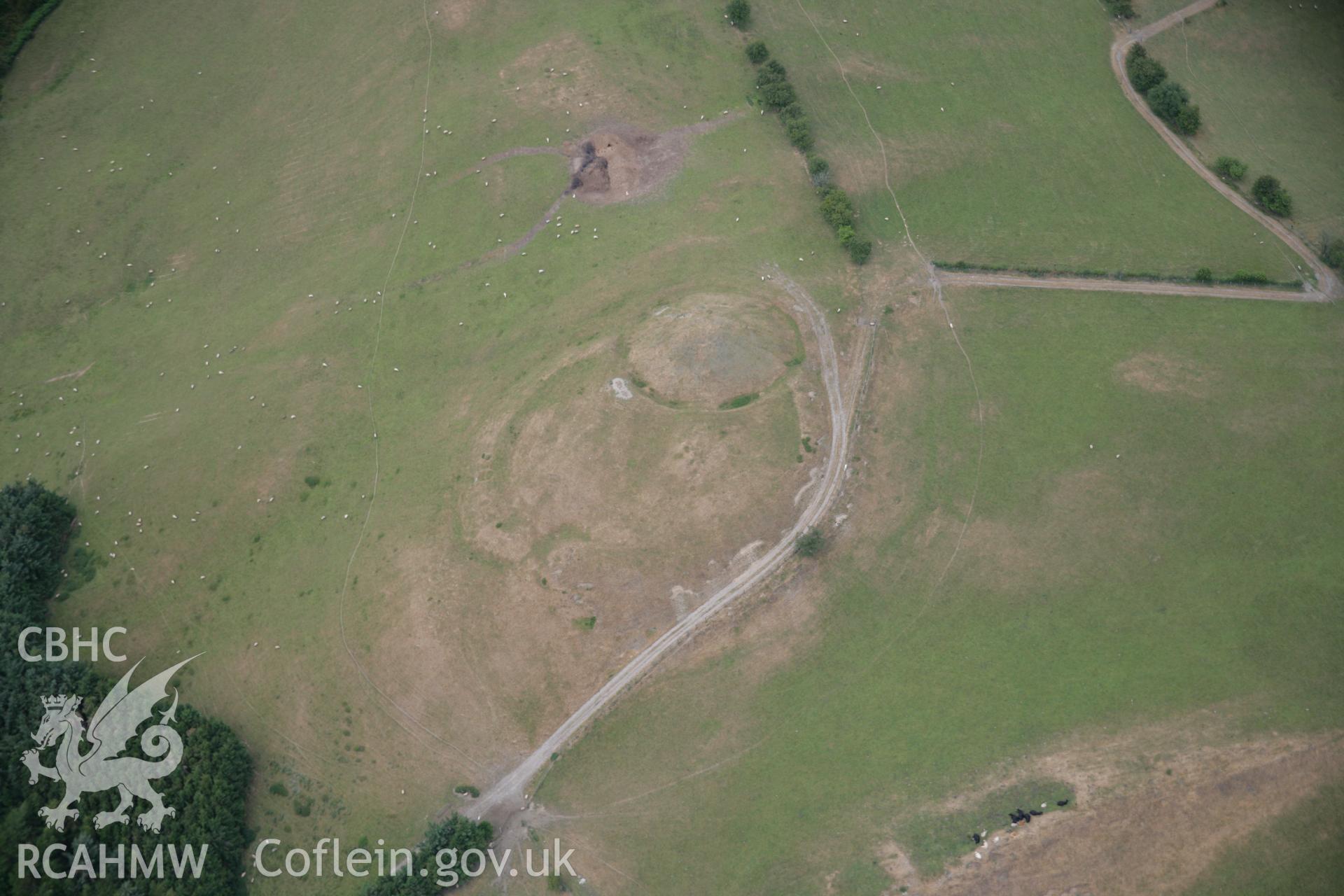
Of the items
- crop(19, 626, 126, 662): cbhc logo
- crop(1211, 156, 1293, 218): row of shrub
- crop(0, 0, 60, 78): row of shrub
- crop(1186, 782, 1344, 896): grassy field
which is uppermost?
crop(0, 0, 60, 78): row of shrub

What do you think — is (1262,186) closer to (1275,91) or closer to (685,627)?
(1275,91)

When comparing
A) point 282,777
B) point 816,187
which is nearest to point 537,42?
point 816,187

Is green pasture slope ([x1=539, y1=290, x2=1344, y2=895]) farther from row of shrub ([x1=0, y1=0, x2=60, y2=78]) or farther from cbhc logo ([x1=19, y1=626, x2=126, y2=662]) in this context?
row of shrub ([x1=0, y1=0, x2=60, y2=78])

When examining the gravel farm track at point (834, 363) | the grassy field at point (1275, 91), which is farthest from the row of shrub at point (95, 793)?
the grassy field at point (1275, 91)

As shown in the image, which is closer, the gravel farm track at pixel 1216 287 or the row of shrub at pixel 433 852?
the row of shrub at pixel 433 852

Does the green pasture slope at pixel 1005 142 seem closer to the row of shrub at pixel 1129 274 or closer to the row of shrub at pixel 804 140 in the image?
the row of shrub at pixel 1129 274

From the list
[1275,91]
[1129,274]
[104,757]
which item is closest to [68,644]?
[104,757]

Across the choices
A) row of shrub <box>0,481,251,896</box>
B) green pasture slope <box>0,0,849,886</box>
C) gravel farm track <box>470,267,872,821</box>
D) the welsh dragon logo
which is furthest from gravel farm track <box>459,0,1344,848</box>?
the welsh dragon logo
